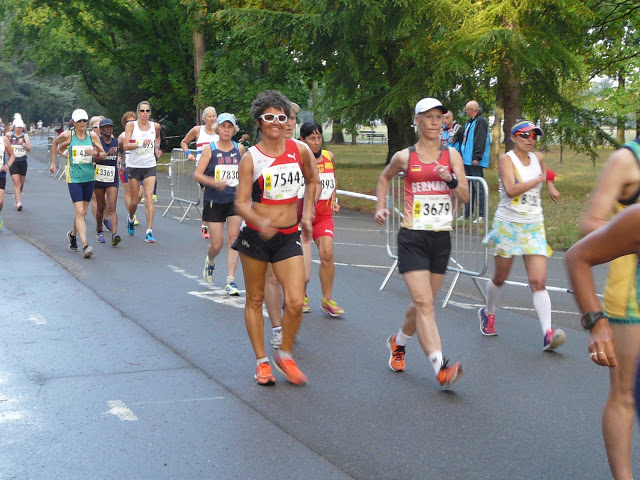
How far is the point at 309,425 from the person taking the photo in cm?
561

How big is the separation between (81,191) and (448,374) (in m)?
8.04

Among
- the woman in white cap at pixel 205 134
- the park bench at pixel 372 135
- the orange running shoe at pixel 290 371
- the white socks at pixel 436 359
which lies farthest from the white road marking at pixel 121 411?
the park bench at pixel 372 135

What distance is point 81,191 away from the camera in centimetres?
1291

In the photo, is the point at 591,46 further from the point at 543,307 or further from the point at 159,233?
the point at 543,307

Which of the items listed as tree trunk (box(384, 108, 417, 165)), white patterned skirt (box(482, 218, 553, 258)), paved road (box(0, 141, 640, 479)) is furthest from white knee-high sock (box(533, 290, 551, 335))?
tree trunk (box(384, 108, 417, 165))

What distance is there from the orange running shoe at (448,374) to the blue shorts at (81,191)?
7.88 metres

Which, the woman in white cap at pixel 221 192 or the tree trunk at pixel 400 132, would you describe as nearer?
the woman in white cap at pixel 221 192

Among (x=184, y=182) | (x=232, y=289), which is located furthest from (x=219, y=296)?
(x=184, y=182)

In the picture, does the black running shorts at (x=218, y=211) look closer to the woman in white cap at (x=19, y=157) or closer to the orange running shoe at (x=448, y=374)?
the orange running shoe at (x=448, y=374)

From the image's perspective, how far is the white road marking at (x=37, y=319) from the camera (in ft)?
27.8

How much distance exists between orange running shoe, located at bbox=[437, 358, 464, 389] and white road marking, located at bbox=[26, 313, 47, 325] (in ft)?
12.9

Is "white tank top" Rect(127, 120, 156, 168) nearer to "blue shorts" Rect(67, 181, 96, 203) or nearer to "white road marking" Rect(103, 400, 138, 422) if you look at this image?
"blue shorts" Rect(67, 181, 96, 203)

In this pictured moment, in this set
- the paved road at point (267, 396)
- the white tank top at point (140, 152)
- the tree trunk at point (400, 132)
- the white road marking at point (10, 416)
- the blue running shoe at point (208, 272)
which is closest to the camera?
the paved road at point (267, 396)

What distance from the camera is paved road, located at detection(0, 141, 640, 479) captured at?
500cm
